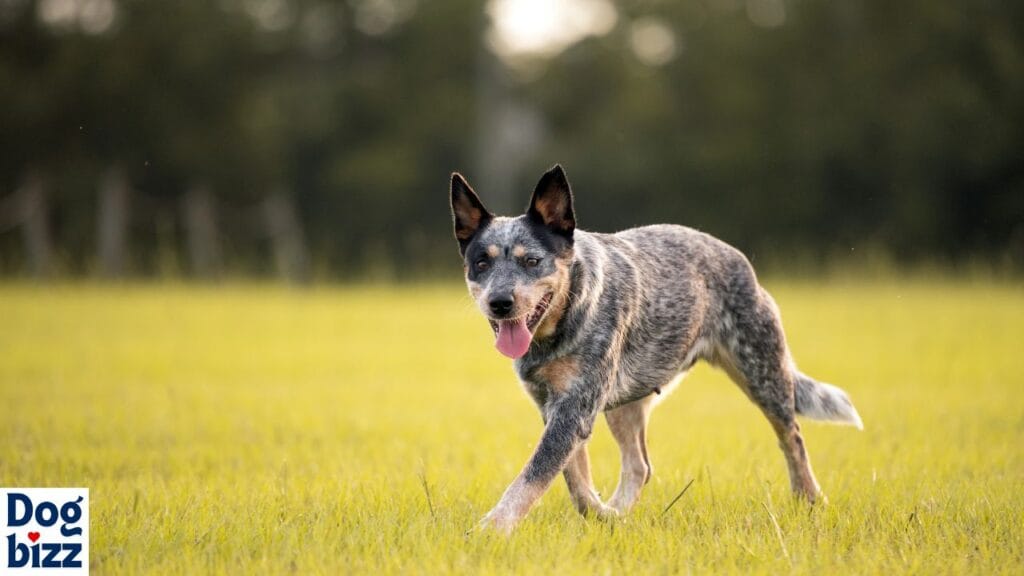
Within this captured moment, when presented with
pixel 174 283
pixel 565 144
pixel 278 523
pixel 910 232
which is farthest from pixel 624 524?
pixel 565 144

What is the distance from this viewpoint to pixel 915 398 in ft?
32.6

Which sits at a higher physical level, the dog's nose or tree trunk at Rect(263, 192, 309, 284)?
tree trunk at Rect(263, 192, 309, 284)

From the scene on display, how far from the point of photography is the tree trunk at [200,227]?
2802 centimetres

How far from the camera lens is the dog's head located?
4949 mm

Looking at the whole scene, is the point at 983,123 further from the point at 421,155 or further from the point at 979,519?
the point at 979,519

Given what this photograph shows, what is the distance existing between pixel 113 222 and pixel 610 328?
23810 mm

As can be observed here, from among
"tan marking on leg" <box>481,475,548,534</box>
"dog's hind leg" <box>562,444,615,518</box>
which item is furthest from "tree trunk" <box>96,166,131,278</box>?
"tan marking on leg" <box>481,475,548,534</box>

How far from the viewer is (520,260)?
5.11 meters

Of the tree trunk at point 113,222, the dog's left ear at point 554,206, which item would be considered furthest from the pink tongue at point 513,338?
the tree trunk at point 113,222

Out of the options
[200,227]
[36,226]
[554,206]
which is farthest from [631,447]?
[200,227]

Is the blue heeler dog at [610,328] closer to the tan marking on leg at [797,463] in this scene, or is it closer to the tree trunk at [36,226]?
the tan marking on leg at [797,463]

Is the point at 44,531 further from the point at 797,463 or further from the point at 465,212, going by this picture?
the point at 797,463

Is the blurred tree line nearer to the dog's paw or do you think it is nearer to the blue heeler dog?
the blue heeler dog

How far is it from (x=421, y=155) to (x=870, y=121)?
12.0 m
